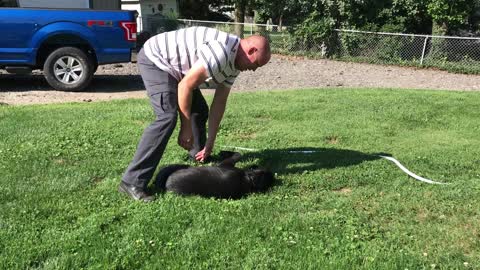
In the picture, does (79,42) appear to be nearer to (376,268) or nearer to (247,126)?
(247,126)

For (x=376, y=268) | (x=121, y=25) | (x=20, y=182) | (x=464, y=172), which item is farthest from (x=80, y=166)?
(x=121, y=25)

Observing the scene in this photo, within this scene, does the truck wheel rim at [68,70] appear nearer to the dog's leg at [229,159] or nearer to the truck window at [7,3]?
the truck window at [7,3]

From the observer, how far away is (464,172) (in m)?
4.77

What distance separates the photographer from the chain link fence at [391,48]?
1370cm

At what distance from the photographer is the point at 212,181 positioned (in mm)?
3934

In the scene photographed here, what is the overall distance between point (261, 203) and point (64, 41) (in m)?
6.04

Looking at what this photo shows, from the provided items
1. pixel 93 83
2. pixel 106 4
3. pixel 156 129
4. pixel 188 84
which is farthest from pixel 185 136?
pixel 93 83

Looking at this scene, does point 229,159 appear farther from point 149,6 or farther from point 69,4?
point 149,6

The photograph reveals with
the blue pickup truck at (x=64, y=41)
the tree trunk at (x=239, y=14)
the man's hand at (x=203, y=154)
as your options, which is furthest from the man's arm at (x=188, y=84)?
the tree trunk at (x=239, y=14)

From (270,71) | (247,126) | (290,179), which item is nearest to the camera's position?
(290,179)

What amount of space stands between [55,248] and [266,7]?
14250mm

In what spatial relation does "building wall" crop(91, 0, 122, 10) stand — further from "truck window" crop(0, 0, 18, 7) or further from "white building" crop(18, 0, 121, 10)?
"truck window" crop(0, 0, 18, 7)

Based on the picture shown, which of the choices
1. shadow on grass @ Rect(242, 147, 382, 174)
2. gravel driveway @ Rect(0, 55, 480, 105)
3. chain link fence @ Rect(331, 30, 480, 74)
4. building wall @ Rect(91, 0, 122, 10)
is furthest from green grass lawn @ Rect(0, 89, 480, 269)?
chain link fence @ Rect(331, 30, 480, 74)

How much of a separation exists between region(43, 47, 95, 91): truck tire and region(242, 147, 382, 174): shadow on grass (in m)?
4.68
